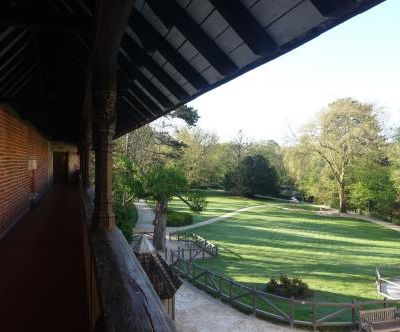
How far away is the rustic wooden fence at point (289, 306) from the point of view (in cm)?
1181

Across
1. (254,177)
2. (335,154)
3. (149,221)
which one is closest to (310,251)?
(149,221)

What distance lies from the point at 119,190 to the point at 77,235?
12.4 m

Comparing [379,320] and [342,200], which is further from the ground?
[342,200]

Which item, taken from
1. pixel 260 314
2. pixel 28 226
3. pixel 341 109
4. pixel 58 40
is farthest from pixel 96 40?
pixel 341 109

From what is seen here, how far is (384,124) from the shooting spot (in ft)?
120

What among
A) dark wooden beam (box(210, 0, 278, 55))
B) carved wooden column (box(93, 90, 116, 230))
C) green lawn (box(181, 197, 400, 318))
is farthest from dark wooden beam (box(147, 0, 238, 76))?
green lawn (box(181, 197, 400, 318))

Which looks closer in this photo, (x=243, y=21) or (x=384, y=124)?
(x=243, y=21)

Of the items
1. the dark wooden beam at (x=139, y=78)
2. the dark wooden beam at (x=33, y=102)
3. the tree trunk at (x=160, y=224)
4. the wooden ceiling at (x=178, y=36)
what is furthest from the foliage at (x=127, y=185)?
the dark wooden beam at (x=139, y=78)

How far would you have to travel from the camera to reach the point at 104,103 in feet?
11.4

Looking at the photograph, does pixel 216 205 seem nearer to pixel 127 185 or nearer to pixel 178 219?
pixel 178 219

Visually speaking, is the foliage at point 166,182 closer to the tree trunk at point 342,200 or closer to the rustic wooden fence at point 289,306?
the rustic wooden fence at point 289,306

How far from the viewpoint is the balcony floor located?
3798 mm

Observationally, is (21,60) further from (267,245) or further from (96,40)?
(267,245)

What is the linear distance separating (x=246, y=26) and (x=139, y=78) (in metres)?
3.03
